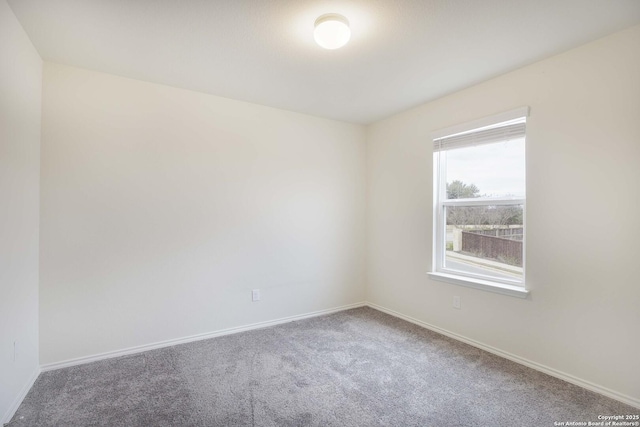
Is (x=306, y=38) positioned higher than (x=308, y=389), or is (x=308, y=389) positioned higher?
(x=306, y=38)

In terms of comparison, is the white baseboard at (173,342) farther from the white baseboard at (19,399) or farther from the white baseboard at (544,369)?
the white baseboard at (544,369)

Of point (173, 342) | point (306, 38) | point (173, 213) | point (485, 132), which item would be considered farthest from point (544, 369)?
point (173, 213)

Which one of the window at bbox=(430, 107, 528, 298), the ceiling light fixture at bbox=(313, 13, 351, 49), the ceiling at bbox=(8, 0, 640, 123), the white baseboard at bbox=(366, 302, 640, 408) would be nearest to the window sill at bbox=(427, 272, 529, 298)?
the window at bbox=(430, 107, 528, 298)

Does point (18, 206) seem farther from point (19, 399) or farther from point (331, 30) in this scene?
point (331, 30)

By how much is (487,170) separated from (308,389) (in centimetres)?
235

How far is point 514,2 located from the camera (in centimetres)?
172

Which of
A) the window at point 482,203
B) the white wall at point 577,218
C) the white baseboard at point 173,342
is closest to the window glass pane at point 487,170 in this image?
the window at point 482,203

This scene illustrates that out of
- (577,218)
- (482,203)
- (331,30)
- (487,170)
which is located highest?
(331,30)

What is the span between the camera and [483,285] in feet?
8.93

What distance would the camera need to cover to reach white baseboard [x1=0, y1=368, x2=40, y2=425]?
69.3 inches

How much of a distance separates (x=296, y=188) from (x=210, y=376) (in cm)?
203

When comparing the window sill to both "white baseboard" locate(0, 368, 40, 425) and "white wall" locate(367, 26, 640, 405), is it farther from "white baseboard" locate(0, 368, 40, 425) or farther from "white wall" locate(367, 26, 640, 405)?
"white baseboard" locate(0, 368, 40, 425)

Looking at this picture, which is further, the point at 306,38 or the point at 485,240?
the point at 485,240

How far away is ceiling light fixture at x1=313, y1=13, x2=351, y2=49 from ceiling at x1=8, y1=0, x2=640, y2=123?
4cm
